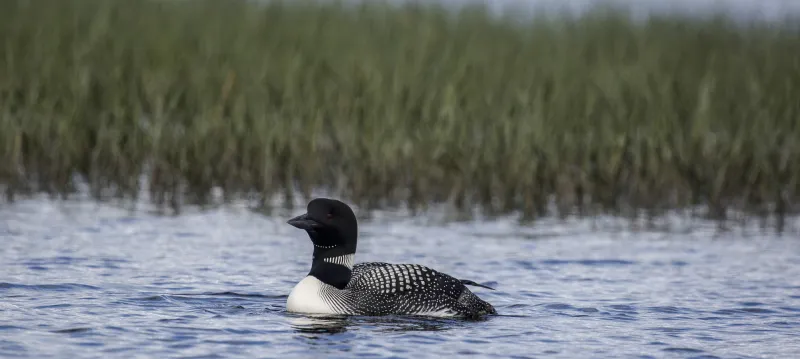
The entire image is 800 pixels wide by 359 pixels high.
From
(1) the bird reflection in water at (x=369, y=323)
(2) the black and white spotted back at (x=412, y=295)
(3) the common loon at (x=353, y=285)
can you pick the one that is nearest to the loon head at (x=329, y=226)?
(3) the common loon at (x=353, y=285)

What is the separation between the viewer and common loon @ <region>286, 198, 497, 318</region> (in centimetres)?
718

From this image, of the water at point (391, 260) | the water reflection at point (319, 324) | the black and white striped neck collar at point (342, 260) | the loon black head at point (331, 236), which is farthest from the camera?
the black and white striped neck collar at point (342, 260)

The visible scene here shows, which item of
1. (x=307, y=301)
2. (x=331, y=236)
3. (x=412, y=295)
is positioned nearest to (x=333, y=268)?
(x=331, y=236)

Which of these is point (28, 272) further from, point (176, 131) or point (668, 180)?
point (668, 180)

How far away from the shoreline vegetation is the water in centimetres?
55

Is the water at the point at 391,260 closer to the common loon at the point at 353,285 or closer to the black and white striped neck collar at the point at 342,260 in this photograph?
the common loon at the point at 353,285

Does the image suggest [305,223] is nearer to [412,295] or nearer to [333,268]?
[333,268]

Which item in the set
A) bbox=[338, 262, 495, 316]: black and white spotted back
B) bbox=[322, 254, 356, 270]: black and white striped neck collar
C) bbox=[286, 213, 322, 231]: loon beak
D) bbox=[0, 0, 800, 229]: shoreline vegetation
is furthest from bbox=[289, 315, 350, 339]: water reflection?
bbox=[0, 0, 800, 229]: shoreline vegetation

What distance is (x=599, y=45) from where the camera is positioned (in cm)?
1550

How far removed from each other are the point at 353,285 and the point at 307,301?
1.11ft

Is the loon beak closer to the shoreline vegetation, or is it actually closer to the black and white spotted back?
the black and white spotted back

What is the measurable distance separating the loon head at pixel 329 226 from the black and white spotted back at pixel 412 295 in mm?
204

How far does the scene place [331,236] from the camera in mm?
7277

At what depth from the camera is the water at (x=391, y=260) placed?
6379 millimetres
